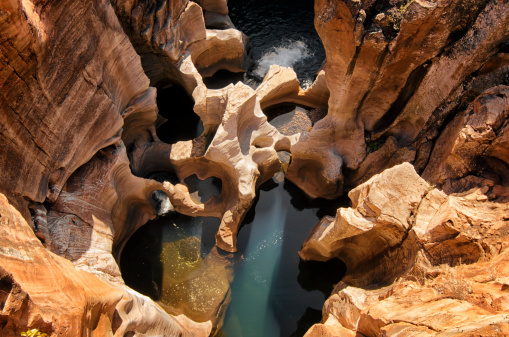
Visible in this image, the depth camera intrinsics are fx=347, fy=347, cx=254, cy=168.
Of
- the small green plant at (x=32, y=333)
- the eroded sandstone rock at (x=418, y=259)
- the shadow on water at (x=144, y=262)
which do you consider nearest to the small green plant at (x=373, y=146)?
the eroded sandstone rock at (x=418, y=259)

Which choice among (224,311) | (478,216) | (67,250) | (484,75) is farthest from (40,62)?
(484,75)

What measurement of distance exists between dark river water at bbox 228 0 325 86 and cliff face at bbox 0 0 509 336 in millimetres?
2288

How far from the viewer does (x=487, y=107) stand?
5.66m

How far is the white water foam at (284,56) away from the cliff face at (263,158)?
7.25 ft

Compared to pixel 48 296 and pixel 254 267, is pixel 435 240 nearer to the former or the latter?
pixel 254 267

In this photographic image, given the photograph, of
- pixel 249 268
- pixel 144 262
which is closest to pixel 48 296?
pixel 144 262

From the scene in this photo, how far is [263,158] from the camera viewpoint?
8641 millimetres

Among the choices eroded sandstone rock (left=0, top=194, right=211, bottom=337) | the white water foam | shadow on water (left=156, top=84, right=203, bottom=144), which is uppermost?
eroded sandstone rock (left=0, top=194, right=211, bottom=337)

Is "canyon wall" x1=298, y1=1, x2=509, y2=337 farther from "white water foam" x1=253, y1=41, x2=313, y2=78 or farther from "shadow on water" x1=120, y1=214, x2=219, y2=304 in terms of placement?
"white water foam" x1=253, y1=41, x2=313, y2=78

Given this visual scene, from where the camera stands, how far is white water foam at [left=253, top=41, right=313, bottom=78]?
477 inches

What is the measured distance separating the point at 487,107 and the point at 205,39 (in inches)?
306

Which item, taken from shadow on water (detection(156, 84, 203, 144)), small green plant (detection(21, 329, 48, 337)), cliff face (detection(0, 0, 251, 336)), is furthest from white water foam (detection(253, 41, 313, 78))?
small green plant (detection(21, 329, 48, 337))

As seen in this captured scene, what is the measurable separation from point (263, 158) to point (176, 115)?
3893 millimetres

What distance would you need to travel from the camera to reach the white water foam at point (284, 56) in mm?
12117
